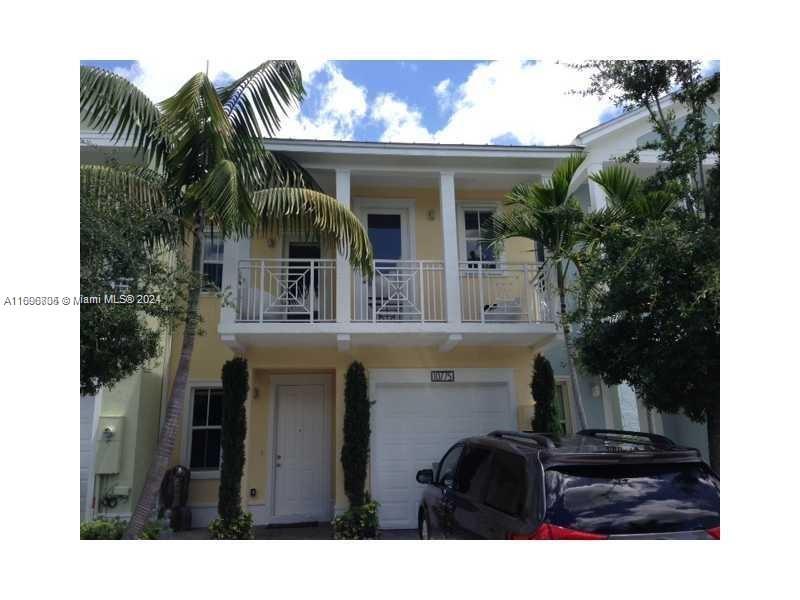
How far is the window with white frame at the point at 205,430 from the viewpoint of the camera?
9.71 metres

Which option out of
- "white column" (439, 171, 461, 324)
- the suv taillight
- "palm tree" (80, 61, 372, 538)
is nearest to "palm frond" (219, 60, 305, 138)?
"palm tree" (80, 61, 372, 538)

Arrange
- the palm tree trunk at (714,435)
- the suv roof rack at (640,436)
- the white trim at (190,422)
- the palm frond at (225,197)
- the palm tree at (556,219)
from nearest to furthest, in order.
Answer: the suv roof rack at (640,436) → the palm tree trunk at (714,435) → the palm frond at (225,197) → the palm tree at (556,219) → the white trim at (190,422)

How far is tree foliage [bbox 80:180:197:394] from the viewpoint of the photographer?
509 cm

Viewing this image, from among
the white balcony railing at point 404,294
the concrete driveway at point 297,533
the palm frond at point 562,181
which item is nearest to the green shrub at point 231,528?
the concrete driveway at point 297,533

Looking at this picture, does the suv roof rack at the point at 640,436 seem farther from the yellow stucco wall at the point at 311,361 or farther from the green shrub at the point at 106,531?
the green shrub at the point at 106,531

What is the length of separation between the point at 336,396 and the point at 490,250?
404 cm

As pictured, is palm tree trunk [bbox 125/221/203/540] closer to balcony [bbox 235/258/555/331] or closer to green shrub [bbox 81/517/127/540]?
green shrub [bbox 81/517/127/540]

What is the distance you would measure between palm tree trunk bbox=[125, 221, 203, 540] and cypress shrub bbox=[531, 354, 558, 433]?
5.51 meters

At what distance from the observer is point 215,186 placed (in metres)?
6.27

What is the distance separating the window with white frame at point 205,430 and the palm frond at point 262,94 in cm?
505

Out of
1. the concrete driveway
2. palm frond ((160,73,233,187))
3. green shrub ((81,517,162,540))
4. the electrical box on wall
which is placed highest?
palm frond ((160,73,233,187))

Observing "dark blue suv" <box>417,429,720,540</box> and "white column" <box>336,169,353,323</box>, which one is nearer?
"dark blue suv" <box>417,429,720,540</box>

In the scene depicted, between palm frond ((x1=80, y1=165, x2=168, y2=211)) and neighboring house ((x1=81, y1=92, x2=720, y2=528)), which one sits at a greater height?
palm frond ((x1=80, y1=165, x2=168, y2=211))

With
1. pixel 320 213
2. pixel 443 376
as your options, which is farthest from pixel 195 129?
pixel 443 376
